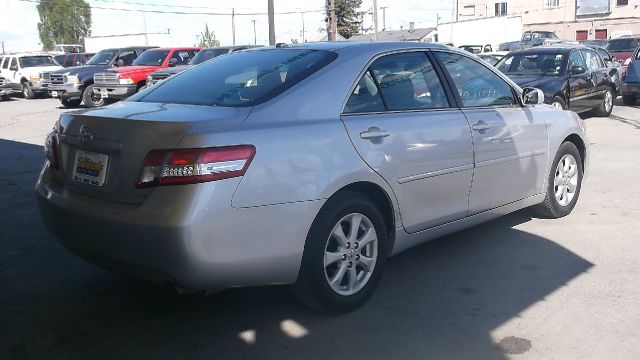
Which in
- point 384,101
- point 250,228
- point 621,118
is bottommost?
point 621,118

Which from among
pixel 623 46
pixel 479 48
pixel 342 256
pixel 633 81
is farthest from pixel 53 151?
pixel 479 48

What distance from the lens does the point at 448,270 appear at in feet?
15.0

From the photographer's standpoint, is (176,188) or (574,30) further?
(574,30)

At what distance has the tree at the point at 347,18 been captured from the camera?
75062mm

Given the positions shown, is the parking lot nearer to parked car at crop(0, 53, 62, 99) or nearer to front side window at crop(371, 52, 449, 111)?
front side window at crop(371, 52, 449, 111)

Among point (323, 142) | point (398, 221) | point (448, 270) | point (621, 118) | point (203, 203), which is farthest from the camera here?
point (621, 118)

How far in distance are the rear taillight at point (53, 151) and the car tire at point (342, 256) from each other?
5.26 ft

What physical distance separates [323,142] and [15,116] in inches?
648

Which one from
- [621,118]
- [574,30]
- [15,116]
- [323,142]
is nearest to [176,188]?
[323,142]

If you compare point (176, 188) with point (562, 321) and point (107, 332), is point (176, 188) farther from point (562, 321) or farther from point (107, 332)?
point (562, 321)

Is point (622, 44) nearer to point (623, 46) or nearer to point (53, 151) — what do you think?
point (623, 46)

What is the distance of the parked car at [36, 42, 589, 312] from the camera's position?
317 centimetres

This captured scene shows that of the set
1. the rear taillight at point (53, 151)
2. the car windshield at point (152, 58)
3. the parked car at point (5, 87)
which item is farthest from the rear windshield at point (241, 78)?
the parked car at point (5, 87)

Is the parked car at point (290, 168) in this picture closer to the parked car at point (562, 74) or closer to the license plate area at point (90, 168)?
the license plate area at point (90, 168)
